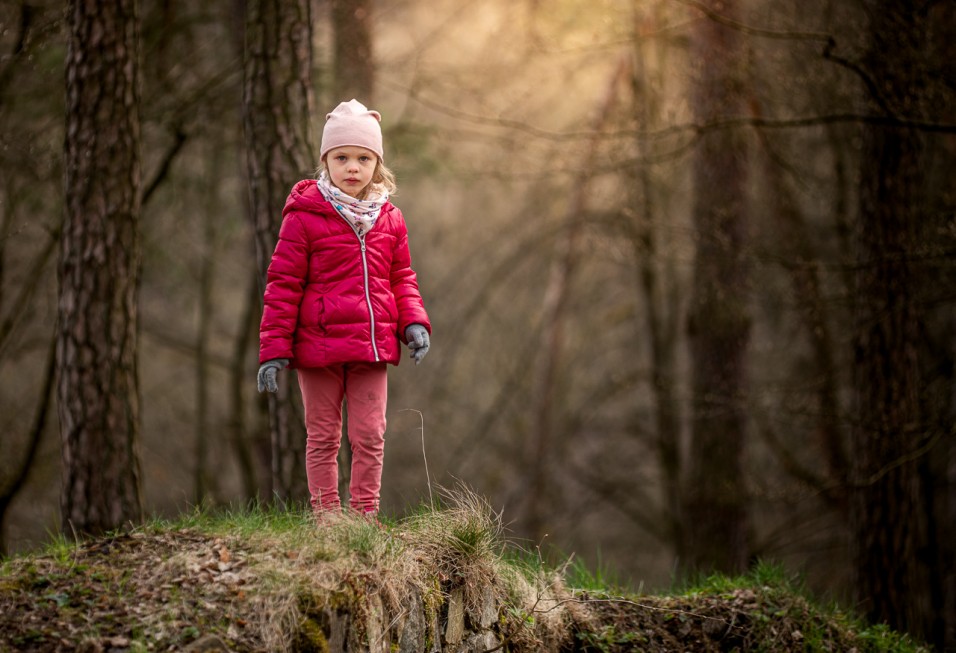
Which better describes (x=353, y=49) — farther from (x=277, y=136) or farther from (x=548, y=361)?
(x=548, y=361)

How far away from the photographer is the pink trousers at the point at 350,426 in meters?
4.93

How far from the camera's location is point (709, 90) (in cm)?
1059

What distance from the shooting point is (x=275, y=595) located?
4102 millimetres

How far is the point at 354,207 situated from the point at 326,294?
1.47ft

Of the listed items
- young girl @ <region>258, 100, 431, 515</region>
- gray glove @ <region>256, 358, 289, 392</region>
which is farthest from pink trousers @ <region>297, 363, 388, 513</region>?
gray glove @ <region>256, 358, 289, 392</region>

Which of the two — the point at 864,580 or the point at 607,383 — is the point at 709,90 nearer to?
the point at 864,580

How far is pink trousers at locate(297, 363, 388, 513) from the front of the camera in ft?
16.2

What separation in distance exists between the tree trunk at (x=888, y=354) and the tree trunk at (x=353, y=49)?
5194mm

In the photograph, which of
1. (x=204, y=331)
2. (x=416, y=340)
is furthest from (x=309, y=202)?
(x=204, y=331)

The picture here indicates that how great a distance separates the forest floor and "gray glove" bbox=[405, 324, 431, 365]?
32.4 inches

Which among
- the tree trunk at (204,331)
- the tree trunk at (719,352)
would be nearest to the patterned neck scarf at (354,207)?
the tree trunk at (719,352)

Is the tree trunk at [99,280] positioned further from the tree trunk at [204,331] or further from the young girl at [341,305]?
the tree trunk at [204,331]

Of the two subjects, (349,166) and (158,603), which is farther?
(349,166)

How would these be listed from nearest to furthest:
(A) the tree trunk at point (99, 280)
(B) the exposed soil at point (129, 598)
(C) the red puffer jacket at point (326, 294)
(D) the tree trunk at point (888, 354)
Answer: (B) the exposed soil at point (129, 598) < (C) the red puffer jacket at point (326, 294) < (A) the tree trunk at point (99, 280) < (D) the tree trunk at point (888, 354)
